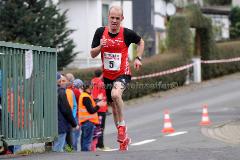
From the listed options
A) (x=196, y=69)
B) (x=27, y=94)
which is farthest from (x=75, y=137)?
A: (x=196, y=69)

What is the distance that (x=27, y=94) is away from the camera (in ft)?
35.3

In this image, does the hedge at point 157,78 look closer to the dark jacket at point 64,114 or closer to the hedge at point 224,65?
the hedge at point 224,65

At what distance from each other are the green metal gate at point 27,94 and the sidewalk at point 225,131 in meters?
5.82

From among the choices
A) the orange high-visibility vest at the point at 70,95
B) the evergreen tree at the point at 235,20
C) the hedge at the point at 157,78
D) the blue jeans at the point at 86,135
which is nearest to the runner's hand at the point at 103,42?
the orange high-visibility vest at the point at 70,95

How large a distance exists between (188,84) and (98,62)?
24.9ft

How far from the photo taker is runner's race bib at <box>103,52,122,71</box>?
1059 centimetres

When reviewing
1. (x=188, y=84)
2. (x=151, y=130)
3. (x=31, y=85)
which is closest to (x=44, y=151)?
(x=31, y=85)

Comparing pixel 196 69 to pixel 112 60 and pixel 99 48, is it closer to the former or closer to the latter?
pixel 112 60

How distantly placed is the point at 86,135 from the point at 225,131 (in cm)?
535

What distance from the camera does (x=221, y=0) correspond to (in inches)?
3091

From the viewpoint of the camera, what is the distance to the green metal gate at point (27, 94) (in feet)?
33.7

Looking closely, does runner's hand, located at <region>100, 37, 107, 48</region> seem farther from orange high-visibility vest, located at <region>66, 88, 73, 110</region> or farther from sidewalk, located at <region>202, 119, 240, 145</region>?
sidewalk, located at <region>202, 119, 240, 145</region>

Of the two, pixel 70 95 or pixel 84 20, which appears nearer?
pixel 70 95

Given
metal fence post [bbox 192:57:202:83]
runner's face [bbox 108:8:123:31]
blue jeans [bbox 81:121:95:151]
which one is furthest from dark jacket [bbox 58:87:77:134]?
metal fence post [bbox 192:57:202:83]
